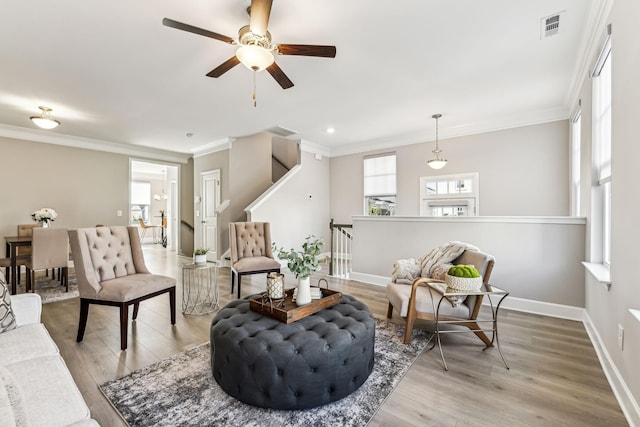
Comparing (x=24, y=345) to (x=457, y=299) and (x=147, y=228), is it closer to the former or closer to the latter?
(x=457, y=299)

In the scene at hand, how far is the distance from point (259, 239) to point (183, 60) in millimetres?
2536

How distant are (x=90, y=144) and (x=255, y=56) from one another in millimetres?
6083

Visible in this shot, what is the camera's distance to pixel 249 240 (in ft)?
14.3

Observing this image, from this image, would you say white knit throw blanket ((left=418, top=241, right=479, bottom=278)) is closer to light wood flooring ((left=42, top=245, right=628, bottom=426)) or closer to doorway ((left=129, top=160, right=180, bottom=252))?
light wood flooring ((left=42, top=245, right=628, bottom=426))

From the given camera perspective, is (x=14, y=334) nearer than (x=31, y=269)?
Yes

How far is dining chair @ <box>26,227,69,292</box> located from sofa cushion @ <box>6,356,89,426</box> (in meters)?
3.29

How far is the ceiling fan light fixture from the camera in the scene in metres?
2.10

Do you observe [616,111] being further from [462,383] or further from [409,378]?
[409,378]

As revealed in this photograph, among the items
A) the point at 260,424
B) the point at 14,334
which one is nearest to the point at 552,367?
the point at 260,424

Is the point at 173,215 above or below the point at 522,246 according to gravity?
above

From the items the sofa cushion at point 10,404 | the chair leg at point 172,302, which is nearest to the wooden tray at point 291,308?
the chair leg at point 172,302

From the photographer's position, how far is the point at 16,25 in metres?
2.42

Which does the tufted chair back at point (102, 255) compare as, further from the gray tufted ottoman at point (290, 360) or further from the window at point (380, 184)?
the window at point (380, 184)

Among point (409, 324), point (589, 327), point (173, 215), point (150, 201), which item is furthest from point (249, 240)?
point (150, 201)
